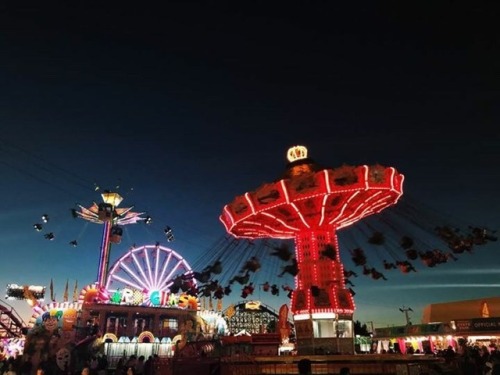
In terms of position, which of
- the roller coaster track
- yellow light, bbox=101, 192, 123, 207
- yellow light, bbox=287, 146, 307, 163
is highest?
yellow light, bbox=101, 192, 123, 207

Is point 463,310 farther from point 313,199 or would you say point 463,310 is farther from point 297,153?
point 313,199

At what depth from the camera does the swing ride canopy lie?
731 inches

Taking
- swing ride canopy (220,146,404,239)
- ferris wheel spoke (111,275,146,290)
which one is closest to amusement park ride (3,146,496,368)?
swing ride canopy (220,146,404,239)

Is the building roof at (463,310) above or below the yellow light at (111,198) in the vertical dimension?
below

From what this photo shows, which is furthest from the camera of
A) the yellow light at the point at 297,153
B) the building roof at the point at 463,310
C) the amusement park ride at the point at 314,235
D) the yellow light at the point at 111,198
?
the yellow light at the point at 111,198

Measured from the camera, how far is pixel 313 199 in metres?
19.5

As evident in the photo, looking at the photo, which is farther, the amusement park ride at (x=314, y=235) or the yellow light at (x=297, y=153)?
the yellow light at (x=297, y=153)

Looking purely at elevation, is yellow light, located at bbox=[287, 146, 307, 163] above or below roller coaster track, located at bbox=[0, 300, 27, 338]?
above

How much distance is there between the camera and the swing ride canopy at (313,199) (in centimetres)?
1856

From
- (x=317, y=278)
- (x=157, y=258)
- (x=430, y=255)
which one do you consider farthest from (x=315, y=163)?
(x=157, y=258)

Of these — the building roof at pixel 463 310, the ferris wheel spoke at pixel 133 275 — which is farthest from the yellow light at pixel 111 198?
the building roof at pixel 463 310

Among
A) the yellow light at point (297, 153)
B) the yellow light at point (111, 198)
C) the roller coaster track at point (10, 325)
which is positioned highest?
the yellow light at point (111, 198)

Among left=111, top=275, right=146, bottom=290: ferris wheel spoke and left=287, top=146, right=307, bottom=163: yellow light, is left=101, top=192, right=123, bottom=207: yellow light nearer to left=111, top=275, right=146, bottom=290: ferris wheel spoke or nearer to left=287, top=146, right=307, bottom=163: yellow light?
left=111, top=275, right=146, bottom=290: ferris wheel spoke

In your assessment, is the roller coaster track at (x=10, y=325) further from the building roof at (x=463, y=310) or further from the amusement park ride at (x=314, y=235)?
the building roof at (x=463, y=310)
